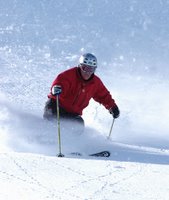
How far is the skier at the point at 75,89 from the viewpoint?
9.77 meters

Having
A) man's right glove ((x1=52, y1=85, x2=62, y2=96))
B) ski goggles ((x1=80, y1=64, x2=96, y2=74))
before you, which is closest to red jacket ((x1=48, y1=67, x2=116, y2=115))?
ski goggles ((x1=80, y1=64, x2=96, y2=74))

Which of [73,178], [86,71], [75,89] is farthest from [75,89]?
[73,178]

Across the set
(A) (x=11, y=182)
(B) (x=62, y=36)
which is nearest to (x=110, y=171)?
(A) (x=11, y=182)

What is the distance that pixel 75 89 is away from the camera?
10117 millimetres

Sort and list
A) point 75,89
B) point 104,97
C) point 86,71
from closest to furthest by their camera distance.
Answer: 1. point 86,71
2. point 75,89
3. point 104,97

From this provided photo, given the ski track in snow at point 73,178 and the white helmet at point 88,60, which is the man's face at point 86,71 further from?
the ski track in snow at point 73,178

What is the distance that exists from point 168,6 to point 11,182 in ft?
113

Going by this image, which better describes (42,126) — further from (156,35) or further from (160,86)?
(156,35)

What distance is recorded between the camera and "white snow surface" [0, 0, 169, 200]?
592cm

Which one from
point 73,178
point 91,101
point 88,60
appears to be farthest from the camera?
point 91,101

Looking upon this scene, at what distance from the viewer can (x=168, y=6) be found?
38.7m

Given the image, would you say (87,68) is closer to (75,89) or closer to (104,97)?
(75,89)

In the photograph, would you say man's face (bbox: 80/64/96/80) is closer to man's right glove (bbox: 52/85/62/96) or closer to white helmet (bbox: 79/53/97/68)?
white helmet (bbox: 79/53/97/68)

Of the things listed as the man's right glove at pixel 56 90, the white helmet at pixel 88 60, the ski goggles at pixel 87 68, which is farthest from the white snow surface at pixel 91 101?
the white helmet at pixel 88 60
